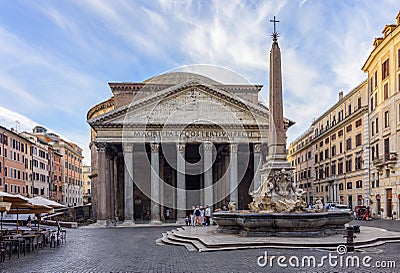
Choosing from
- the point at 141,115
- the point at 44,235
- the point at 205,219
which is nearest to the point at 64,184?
the point at 141,115

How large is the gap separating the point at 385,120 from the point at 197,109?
46.4ft

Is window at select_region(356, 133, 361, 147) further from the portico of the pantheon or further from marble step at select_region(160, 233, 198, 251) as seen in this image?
marble step at select_region(160, 233, 198, 251)

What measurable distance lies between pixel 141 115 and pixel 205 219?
1003cm

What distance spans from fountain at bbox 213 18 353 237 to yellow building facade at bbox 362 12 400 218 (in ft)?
55.7

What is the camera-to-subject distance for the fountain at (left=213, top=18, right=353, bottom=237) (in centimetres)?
1561

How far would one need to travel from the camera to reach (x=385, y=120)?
35125 millimetres

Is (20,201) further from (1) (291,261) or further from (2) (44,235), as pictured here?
(1) (291,261)

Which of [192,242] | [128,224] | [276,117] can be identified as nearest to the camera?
[192,242]

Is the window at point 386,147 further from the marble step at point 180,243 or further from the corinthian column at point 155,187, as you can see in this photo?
the marble step at point 180,243

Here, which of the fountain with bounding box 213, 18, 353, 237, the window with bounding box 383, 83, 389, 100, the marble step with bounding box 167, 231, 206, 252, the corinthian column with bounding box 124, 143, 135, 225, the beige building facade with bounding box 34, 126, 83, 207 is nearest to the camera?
the marble step with bounding box 167, 231, 206, 252

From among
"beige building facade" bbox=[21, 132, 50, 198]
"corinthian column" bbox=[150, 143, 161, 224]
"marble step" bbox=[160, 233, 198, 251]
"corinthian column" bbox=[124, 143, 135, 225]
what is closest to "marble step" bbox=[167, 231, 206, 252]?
"marble step" bbox=[160, 233, 198, 251]

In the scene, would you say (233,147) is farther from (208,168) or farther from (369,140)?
(369,140)

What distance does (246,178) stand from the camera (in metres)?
46.7

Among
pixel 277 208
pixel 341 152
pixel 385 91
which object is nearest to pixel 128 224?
pixel 277 208
